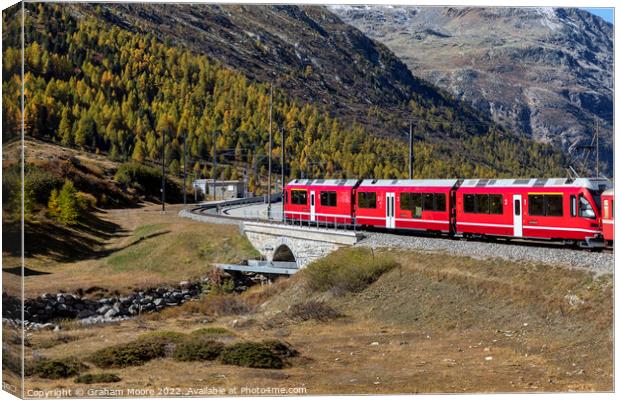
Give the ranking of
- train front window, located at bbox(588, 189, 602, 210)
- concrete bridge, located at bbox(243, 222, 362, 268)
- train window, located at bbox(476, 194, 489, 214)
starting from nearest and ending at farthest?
1. train front window, located at bbox(588, 189, 602, 210)
2. train window, located at bbox(476, 194, 489, 214)
3. concrete bridge, located at bbox(243, 222, 362, 268)

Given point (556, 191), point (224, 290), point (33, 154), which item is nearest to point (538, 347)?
point (556, 191)

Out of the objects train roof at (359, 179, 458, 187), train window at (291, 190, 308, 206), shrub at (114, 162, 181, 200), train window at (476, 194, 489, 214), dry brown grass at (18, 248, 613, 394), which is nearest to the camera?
dry brown grass at (18, 248, 613, 394)

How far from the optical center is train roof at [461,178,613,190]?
3061 centimetres

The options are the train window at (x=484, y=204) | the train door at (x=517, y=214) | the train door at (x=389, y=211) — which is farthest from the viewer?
the train door at (x=389, y=211)

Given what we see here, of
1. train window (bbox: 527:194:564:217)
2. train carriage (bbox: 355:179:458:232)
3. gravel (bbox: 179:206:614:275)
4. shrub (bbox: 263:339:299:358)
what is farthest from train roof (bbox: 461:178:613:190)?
shrub (bbox: 263:339:299:358)

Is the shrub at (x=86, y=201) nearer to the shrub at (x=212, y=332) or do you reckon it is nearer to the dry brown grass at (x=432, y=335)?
the dry brown grass at (x=432, y=335)

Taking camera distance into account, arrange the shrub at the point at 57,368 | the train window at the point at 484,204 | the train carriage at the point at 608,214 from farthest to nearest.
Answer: the train window at the point at 484,204
the train carriage at the point at 608,214
the shrub at the point at 57,368

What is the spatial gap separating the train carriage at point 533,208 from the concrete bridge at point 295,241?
18.8 feet

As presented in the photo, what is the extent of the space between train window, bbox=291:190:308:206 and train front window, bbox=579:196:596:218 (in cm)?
1944

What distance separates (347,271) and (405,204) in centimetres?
891

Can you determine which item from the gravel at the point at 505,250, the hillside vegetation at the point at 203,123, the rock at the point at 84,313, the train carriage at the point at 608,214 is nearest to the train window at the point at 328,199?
the hillside vegetation at the point at 203,123

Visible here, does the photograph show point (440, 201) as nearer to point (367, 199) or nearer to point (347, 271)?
point (367, 199)

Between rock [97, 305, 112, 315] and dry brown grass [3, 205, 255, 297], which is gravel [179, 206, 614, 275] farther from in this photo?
rock [97, 305, 112, 315]

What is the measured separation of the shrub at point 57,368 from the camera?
66.1 feet
